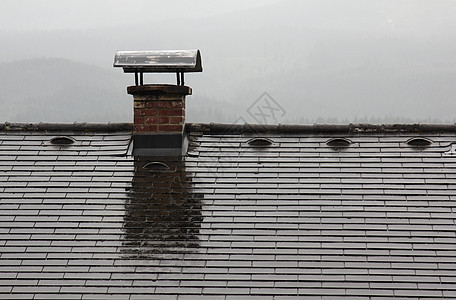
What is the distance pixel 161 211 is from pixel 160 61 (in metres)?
2.78

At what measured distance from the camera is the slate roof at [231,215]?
7.25m

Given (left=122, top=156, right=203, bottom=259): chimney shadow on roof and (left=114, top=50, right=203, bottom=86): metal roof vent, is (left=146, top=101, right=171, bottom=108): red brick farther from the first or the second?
(left=122, top=156, right=203, bottom=259): chimney shadow on roof

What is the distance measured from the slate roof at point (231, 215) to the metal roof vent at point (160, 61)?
951 mm

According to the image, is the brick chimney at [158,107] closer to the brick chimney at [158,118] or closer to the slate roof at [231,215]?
the brick chimney at [158,118]

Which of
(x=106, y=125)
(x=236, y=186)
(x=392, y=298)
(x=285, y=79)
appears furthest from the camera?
(x=285, y=79)

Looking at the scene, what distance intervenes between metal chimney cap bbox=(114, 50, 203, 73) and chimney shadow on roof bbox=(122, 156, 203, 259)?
1.46m

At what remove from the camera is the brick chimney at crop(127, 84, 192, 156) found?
32.2 feet

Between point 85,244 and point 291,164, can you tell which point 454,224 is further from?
point 85,244

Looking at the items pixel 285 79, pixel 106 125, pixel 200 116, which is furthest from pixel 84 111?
pixel 106 125

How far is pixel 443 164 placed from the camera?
9133 millimetres

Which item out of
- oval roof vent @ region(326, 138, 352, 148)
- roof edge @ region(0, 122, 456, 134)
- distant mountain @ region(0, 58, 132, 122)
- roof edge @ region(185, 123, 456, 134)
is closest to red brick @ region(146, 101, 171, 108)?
roof edge @ region(0, 122, 456, 134)


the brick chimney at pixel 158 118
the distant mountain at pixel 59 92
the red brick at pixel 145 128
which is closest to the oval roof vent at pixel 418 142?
the brick chimney at pixel 158 118

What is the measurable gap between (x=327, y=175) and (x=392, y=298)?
8.09 feet

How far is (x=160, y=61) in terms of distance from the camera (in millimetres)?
10164
